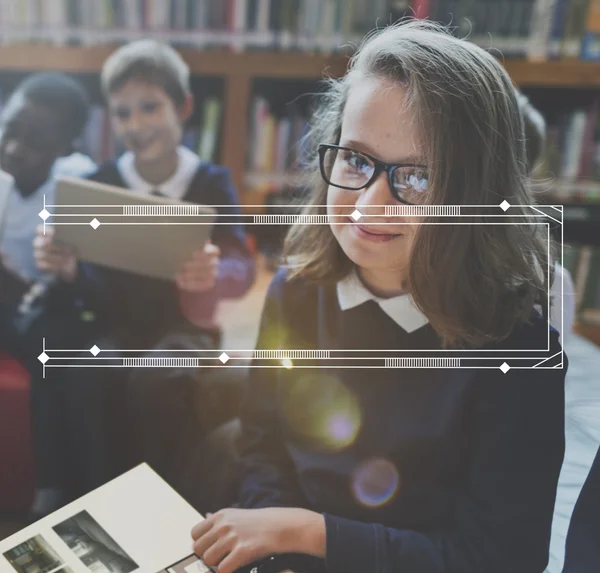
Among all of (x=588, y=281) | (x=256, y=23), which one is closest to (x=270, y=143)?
(x=256, y=23)

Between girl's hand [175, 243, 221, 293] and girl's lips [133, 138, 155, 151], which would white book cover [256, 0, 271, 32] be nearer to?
girl's lips [133, 138, 155, 151]

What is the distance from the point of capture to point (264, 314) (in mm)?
840

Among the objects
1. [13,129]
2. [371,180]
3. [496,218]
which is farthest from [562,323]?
[13,129]

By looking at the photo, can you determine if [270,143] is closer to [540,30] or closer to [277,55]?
[277,55]

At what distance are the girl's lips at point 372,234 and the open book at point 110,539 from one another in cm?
36

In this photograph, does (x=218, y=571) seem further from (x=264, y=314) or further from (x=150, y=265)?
(x=150, y=265)

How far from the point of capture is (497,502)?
676 mm

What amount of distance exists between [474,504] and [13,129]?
925 mm

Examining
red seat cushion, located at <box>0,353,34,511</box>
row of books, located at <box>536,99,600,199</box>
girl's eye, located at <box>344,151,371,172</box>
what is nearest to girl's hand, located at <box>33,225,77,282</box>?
red seat cushion, located at <box>0,353,34,511</box>

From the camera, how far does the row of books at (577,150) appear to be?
1428mm

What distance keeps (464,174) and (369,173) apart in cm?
10

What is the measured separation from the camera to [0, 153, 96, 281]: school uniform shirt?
1003 mm

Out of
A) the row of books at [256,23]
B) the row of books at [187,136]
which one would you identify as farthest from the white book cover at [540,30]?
the row of books at [187,136]

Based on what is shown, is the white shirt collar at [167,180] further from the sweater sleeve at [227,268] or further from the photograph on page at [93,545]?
the photograph on page at [93,545]
